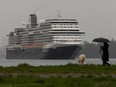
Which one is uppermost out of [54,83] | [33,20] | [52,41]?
[33,20]

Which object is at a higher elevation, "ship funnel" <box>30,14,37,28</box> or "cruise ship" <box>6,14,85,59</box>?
"ship funnel" <box>30,14,37,28</box>

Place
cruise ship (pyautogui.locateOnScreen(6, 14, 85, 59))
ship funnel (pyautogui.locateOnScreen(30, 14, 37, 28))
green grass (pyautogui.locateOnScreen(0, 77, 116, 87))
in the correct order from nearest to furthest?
green grass (pyautogui.locateOnScreen(0, 77, 116, 87)), cruise ship (pyautogui.locateOnScreen(6, 14, 85, 59)), ship funnel (pyautogui.locateOnScreen(30, 14, 37, 28))

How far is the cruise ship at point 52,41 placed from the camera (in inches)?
4948

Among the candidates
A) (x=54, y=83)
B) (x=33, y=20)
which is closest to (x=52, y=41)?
(x=33, y=20)

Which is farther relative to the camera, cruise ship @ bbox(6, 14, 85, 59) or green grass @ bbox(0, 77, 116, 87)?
cruise ship @ bbox(6, 14, 85, 59)

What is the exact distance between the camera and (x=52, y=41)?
414ft

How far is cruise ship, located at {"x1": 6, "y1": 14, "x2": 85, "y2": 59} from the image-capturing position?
126 metres

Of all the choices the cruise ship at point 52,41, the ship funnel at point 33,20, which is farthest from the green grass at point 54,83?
the ship funnel at point 33,20

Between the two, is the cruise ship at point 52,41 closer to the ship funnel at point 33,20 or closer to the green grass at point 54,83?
the ship funnel at point 33,20

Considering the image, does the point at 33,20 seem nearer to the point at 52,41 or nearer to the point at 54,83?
the point at 52,41

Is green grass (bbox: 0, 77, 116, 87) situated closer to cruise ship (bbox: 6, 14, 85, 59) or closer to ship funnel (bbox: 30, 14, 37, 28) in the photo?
cruise ship (bbox: 6, 14, 85, 59)

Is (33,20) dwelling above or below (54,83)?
above

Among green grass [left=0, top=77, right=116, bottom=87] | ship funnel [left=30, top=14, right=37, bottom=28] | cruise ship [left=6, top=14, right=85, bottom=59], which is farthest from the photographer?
ship funnel [left=30, top=14, right=37, bottom=28]

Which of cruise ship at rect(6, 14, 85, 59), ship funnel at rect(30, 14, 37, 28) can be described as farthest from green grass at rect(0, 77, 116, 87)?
ship funnel at rect(30, 14, 37, 28)
